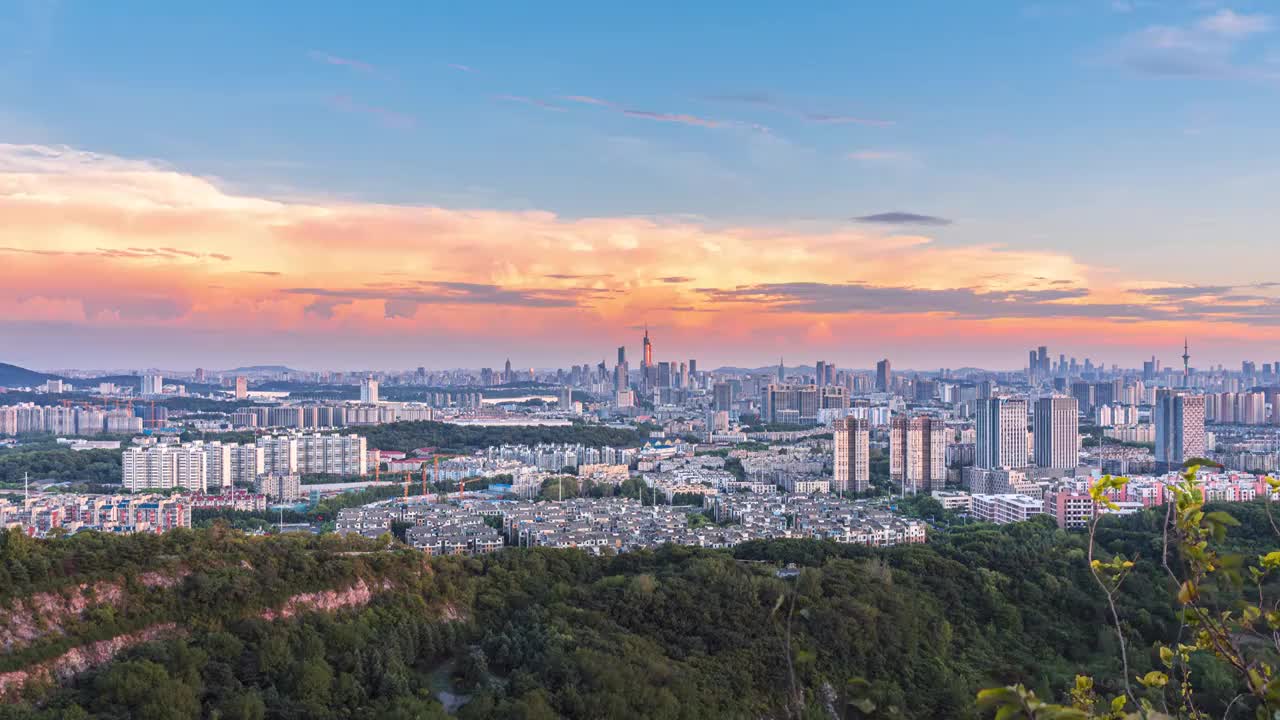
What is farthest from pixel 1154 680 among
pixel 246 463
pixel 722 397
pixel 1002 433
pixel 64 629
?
pixel 722 397

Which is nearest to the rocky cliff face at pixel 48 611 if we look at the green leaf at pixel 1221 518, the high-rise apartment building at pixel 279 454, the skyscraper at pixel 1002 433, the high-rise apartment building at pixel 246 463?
the green leaf at pixel 1221 518

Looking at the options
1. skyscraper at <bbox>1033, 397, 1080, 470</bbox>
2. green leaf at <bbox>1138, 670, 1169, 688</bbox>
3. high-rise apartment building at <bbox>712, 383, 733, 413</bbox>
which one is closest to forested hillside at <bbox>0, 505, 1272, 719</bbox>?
green leaf at <bbox>1138, 670, 1169, 688</bbox>

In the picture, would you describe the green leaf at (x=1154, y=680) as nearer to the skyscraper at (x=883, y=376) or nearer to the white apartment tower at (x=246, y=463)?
the white apartment tower at (x=246, y=463)

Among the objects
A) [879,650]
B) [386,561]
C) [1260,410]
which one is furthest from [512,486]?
[1260,410]

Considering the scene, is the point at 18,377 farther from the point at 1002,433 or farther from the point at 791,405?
the point at 1002,433

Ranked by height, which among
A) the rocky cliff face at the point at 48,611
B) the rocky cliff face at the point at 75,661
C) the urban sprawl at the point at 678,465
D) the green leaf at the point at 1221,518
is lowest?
the urban sprawl at the point at 678,465

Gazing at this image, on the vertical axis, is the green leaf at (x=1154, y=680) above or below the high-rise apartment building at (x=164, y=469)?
above

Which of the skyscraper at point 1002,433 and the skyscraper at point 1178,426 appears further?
the skyscraper at point 1002,433
